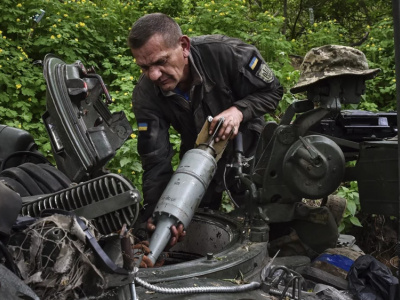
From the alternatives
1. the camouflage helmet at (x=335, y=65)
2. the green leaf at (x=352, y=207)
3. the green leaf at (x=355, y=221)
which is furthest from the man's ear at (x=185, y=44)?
the green leaf at (x=355, y=221)

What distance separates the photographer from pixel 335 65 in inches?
113

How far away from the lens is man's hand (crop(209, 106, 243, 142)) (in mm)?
2957

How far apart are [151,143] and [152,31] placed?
73 centimetres

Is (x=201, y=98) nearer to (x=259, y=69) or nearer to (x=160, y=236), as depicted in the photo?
(x=259, y=69)

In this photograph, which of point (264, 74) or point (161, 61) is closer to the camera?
point (161, 61)

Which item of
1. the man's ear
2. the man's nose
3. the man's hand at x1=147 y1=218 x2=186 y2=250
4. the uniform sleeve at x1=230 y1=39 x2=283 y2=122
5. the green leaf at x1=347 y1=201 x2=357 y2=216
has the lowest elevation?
the green leaf at x1=347 y1=201 x2=357 y2=216

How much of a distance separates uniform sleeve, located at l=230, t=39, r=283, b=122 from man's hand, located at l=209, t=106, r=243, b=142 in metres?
0.35

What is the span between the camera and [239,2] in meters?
7.65

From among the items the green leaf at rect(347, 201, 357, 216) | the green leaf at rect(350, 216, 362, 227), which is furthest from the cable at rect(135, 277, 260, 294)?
the green leaf at rect(350, 216, 362, 227)

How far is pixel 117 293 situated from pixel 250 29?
6.27 meters

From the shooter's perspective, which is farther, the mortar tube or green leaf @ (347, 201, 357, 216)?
green leaf @ (347, 201, 357, 216)

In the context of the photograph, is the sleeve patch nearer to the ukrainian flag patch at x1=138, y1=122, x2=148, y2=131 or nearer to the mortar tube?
the ukrainian flag patch at x1=138, y1=122, x2=148, y2=131

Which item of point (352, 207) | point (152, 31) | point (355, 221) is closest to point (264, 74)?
point (152, 31)

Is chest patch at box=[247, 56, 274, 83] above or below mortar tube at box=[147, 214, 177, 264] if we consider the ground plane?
above
